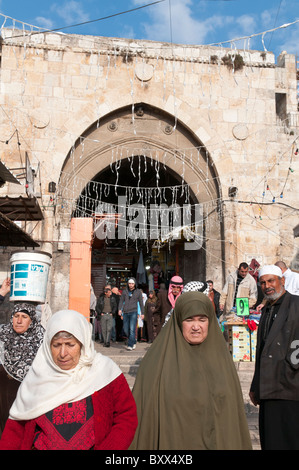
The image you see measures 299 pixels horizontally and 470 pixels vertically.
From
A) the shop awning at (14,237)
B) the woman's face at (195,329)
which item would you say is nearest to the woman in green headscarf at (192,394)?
the woman's face at (195,329)

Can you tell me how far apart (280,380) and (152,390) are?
3.56ft

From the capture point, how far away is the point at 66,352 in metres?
1.90

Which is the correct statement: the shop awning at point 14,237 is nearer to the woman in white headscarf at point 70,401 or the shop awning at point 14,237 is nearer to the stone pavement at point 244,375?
the stone pavement at point 244,375

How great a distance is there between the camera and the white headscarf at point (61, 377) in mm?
1813

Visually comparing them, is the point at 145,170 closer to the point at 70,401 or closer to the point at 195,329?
the point at 195,329

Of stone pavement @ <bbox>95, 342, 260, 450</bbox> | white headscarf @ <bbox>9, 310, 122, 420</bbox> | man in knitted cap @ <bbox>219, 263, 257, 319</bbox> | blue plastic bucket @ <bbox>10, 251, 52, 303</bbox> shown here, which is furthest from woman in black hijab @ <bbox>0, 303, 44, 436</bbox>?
man in knitted cap @ <bbox>219, 263, 257, 319</bbox>

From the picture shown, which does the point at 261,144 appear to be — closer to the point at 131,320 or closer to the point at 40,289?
the point at 131,320

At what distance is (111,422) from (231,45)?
37.2ft

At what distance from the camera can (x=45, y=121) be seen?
33.8 ft

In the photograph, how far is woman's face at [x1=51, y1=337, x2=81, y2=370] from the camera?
74.8 inches

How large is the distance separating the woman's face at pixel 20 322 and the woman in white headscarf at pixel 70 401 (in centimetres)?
103

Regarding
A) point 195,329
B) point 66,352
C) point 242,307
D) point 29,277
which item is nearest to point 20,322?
point 66,352

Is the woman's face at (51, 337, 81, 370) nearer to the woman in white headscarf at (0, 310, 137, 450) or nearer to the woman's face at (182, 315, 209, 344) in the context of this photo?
the woman in white headscarf at (0, 310, 137, 450)

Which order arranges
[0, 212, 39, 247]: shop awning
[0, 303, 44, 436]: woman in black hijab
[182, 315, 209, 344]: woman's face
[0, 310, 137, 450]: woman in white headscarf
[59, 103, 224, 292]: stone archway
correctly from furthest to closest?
[59, 103, 224, 292]: stone archway → [0, 212, 39, 247]: shop awning → [0, 303, 44, 436]: woman in black hijab → [182, 315, 209, 344]: woman's face → [0, 310, 137, 450]: woman in white headscarf
